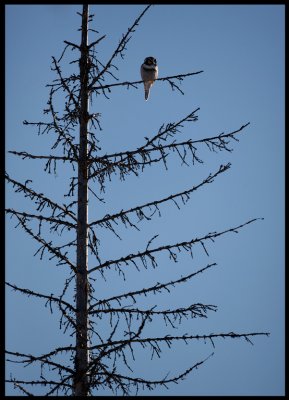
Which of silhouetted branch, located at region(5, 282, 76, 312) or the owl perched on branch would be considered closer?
silhouetted branch, located at region(5, 282, 76, 312)

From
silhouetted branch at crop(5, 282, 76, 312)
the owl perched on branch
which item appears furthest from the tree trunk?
the owl perched on branch

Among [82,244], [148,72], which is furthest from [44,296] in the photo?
[148,72]

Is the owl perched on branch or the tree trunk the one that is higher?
the owl perched on branch

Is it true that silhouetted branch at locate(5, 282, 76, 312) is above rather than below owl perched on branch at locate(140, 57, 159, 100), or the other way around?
below

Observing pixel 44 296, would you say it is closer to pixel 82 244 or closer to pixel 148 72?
pixel 82 244

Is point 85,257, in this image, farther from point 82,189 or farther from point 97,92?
point 97,92

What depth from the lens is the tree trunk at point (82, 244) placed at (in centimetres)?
544

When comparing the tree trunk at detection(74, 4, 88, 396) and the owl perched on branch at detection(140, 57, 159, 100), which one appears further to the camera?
the owl perched on branch at detection(140, 57, 159, 100)

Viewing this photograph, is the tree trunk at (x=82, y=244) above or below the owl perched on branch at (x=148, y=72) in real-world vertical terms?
below

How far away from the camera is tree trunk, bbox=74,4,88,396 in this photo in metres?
5.44

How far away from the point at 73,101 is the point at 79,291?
2613 millimetres

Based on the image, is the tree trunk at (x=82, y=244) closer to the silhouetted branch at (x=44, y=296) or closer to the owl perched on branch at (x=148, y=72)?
the silhouetted branch at (x=44, y=296)

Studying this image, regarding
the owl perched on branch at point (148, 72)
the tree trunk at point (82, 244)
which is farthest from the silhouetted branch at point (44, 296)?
the owl perched on branch at point (148, 72)

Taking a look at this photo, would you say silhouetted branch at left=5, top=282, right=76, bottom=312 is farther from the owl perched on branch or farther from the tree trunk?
the owl perched on branch
